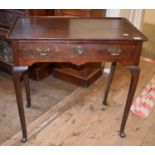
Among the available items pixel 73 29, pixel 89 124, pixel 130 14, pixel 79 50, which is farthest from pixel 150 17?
pixel 79 50

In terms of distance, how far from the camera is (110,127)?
1.77 metres

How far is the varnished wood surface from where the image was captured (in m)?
1.62

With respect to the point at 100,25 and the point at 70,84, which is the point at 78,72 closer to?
the point at 70,84

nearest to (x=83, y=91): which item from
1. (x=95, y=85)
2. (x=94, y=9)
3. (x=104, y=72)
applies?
(x=95, y=85)

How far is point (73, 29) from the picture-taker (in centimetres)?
142

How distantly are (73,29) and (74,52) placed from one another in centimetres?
19

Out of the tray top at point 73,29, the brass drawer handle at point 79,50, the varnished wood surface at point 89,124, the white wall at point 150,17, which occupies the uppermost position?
the tray top at point 73,29

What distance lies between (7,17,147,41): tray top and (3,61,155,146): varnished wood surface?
74 centimetres

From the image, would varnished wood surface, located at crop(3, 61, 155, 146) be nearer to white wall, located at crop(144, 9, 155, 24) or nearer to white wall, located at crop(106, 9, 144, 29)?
white wall, located at crop(106, 9, 144, 29)

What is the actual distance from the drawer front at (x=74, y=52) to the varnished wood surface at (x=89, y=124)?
605 mm

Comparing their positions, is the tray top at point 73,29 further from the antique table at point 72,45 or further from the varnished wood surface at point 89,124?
the varnished wood surface at point 89,124

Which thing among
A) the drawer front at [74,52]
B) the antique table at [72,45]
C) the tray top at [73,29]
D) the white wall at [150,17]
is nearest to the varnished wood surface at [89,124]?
the antique table at [72,45]

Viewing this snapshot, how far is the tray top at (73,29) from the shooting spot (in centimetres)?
130

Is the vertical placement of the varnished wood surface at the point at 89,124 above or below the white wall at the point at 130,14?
below
